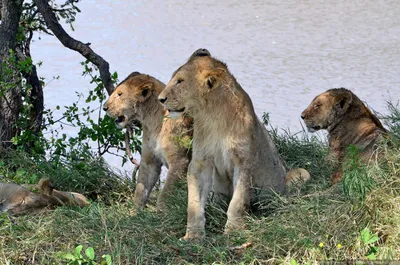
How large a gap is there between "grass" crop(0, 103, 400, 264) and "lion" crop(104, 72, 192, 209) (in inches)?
6.7

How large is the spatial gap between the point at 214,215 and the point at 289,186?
27.0 inches

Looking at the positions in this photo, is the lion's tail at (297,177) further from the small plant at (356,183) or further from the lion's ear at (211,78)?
the lion's ear at (211,78)

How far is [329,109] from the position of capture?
7953 millimetres

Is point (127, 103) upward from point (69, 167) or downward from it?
upward

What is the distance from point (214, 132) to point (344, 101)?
171cm

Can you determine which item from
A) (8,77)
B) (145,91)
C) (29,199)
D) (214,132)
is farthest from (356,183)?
(8,77)

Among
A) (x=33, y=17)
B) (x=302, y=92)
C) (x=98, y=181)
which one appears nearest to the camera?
(x=98, y=181)

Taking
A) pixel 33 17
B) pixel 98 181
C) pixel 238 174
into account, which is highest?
pixel 33 17

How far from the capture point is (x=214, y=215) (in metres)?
7.04

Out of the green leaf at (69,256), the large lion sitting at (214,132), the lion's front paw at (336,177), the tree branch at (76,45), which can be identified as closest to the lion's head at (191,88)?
the large lion sitting at (214,132)

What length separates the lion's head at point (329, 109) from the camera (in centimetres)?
794

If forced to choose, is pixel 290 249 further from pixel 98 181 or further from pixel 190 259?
pixel 98 181

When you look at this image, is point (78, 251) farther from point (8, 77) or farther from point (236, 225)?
point (8, 77)

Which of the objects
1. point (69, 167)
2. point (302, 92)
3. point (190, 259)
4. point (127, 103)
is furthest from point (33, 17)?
point (302, 92)
